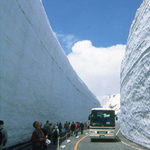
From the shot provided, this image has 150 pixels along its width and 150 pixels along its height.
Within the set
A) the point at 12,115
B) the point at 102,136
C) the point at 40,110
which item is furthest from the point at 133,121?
the point at 12,115

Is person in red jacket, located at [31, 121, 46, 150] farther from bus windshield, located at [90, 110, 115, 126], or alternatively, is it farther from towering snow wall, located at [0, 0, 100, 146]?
bus windshield, located at [90, 110, 115, 126]

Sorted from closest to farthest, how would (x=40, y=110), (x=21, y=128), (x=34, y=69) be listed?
(x=21, y=128), (x=34, y=69), (x=40, y=110)

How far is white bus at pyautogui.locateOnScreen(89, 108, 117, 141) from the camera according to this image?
13.6m

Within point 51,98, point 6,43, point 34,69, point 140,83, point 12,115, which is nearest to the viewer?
point 6,43

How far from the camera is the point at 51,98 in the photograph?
20.6 metres

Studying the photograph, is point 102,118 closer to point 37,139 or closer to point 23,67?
point 23,67

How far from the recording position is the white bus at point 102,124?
13641 mm

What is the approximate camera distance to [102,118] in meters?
14.3

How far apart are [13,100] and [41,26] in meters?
7.65

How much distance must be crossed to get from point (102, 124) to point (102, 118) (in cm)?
42

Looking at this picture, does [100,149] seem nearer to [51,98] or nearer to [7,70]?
[7,70]

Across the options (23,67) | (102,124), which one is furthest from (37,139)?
(102,124)

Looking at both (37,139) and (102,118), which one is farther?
(102,118)

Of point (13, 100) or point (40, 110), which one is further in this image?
point (40, 110)
